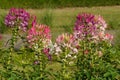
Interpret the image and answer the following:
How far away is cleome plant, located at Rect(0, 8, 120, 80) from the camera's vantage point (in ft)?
17.5

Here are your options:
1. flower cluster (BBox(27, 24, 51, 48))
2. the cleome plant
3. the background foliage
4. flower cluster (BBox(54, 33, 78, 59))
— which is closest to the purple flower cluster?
the cleome plant

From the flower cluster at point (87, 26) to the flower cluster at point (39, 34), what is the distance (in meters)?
0.47

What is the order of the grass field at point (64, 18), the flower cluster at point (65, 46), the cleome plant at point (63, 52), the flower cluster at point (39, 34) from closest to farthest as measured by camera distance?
1. the flower cluster at point (65, 46)
2. the cleome plant at point (63, 52)
3. the flower cluster at point (39, 34)
4. the grass field at point (64, 18)

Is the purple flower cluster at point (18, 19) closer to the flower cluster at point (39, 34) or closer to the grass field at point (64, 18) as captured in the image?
the flower cluster at point (39, 34)

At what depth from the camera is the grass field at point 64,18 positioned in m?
13.3

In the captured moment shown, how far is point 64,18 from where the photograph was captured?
1677 cm

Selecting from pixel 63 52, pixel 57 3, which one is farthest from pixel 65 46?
pixel 57 3

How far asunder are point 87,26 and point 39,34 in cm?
62

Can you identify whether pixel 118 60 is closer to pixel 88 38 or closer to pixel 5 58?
pixel 88 38

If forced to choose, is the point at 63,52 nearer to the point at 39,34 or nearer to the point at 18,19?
the point at 39,34

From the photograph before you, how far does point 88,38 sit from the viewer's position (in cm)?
601

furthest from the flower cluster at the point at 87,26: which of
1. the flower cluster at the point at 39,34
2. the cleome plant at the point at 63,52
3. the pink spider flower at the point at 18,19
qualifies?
the pink spider flower at the point at 18,19

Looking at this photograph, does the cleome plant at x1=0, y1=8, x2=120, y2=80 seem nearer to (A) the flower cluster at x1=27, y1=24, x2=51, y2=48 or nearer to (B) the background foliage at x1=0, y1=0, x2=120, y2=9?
(A) the flower cluster at x1=27, y1=24, x2=51, y2=48

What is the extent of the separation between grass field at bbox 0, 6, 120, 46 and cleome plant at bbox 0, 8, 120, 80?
466cm
